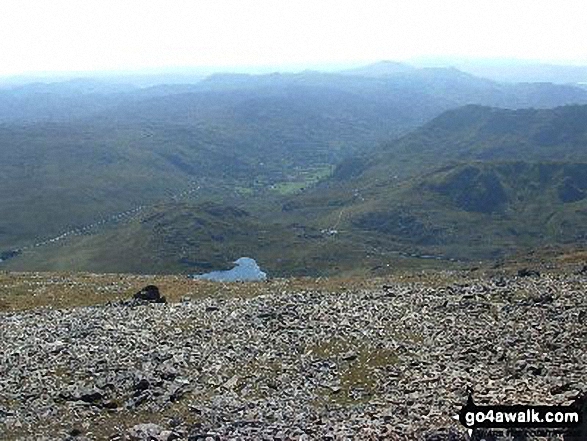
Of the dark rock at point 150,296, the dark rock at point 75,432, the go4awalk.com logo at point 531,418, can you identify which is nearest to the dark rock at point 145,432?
the dark rock at point 75,432

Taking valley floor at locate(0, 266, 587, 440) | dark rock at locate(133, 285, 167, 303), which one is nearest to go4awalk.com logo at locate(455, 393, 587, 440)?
valley floor at locate(0, 266, 587, 440)

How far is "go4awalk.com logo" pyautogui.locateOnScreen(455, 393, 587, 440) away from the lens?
26.8 metres

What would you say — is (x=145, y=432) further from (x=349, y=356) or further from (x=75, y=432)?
(x=349, y=356)

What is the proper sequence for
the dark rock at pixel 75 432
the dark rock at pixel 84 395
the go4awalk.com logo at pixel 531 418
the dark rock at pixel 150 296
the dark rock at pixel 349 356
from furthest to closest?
the dark rock at pixel 150 296 < the dark rock at pixel 349 356 < the dark rock at pixel 84 395 < the dark rock at pixel 75 432 < the go4awalk.com logo at pixel 531 418

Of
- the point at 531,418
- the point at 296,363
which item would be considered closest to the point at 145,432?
the point at 296,363

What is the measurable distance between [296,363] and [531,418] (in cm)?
1968

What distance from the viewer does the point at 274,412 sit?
37.2 meters

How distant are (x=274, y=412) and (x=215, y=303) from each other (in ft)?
91.4

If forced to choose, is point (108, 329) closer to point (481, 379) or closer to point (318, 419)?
point (318, 419)

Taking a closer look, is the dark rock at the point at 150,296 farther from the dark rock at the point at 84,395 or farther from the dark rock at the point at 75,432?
the dark rock at the point at 75,432

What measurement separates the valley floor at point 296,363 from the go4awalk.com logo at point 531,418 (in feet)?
4.54

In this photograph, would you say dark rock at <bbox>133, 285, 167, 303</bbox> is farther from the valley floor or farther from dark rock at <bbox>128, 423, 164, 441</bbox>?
dark rock at <bbox>128, 423, 164, 441</bbox>

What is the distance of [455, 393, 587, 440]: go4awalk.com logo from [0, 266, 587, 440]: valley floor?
138 centimetres

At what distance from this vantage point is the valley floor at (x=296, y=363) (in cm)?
3488
